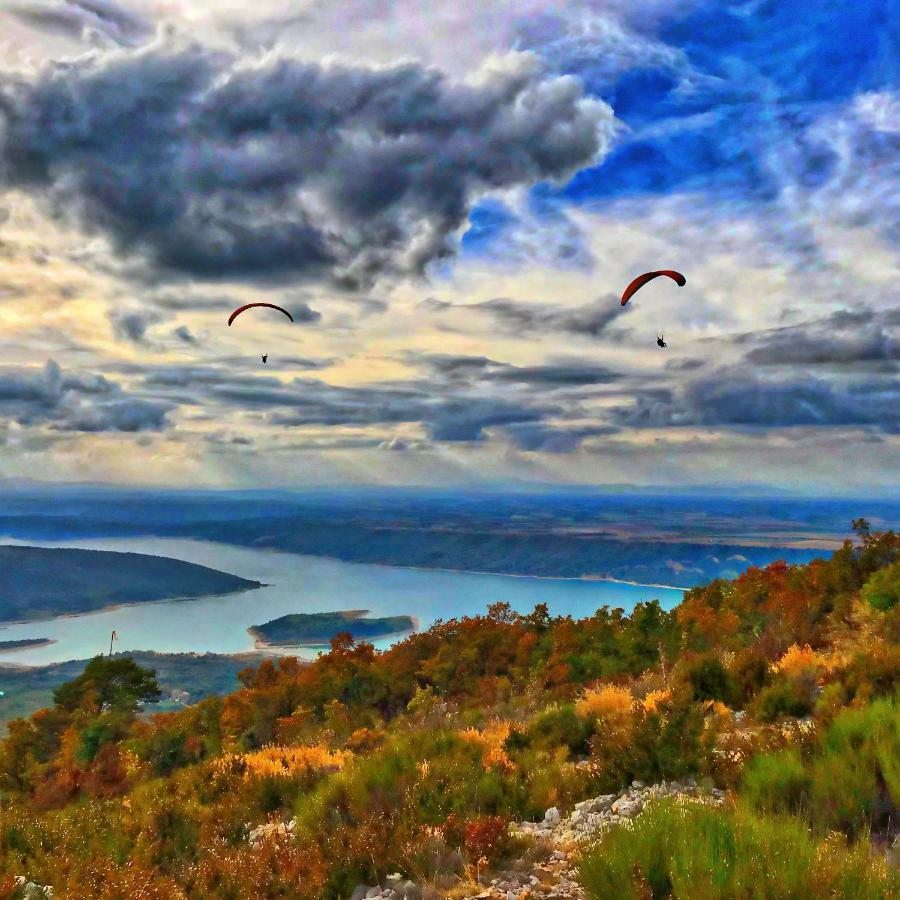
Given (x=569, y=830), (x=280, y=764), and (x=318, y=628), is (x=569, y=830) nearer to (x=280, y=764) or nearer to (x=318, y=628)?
(x=280, y=764)

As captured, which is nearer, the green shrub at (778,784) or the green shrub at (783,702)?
the green shrub at (778,784)

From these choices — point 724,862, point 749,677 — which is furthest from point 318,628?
point 724,862

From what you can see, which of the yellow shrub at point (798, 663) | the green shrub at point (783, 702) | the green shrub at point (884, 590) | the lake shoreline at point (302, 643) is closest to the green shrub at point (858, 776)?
A: the green shrub at point (783, 702)

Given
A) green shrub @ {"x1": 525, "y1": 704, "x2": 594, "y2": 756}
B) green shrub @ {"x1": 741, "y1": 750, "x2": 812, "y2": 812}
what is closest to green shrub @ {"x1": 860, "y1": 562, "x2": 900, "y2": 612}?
green shrub @ {"x1": 525, "y1": 704, "x2": 594, "y2": 756}

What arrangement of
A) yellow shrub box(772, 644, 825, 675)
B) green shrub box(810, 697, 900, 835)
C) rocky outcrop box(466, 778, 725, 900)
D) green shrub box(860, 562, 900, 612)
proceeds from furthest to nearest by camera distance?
green shrub box(860, 562, 900, 612) < yellow shrub box(772, 644, 825, 675) < green shrub box(810, 697, 900, 835) < rocky outcrop box(466, 778, 725, 900)

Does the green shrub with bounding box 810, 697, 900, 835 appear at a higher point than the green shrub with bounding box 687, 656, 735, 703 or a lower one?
higher

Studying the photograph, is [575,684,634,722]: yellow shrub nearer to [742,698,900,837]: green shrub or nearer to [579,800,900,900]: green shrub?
[742,698,900,837]: green shrub

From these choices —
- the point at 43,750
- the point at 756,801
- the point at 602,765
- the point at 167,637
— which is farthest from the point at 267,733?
the point at 167,637

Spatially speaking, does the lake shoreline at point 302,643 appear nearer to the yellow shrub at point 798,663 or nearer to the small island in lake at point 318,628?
the small island in lake at point 318,628
